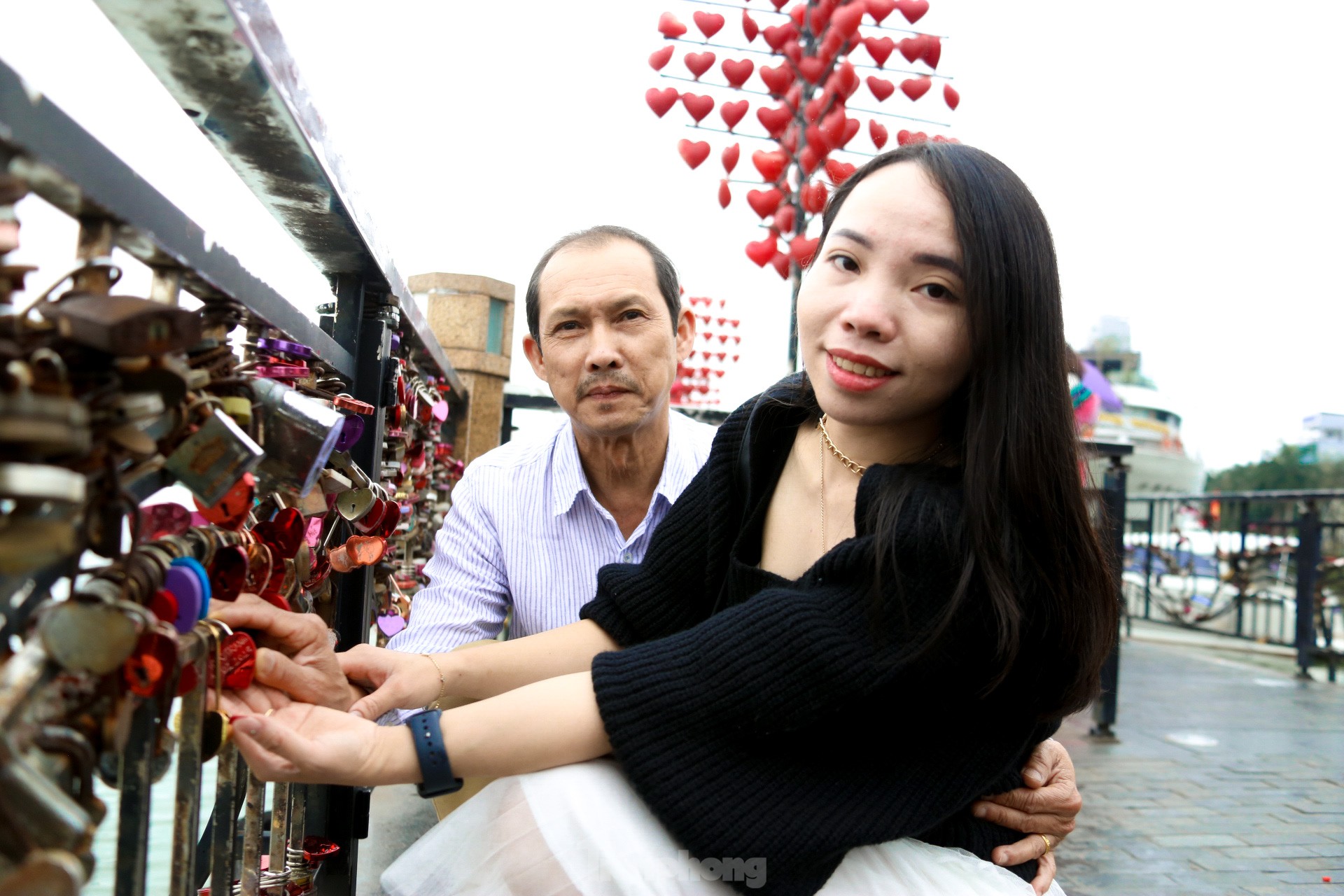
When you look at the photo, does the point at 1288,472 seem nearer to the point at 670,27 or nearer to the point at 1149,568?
the point at 1149,568

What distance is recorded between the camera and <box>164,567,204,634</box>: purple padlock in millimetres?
730

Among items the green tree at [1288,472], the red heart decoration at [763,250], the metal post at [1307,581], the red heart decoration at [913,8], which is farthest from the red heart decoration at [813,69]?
the green tree at [1288,472]

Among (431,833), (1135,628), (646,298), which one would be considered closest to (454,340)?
(646,298)

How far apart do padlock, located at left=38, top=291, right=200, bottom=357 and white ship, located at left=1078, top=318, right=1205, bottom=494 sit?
2557cm

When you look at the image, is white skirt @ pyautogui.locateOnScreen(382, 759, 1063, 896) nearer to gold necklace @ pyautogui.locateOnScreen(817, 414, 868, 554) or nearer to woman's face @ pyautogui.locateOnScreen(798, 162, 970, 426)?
gold necklace @ pyautogui.locateOnScreen(817, 414, 868, 554)

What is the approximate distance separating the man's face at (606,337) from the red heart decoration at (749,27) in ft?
11.7

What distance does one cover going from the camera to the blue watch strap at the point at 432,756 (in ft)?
3.86

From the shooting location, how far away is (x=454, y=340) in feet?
14.2

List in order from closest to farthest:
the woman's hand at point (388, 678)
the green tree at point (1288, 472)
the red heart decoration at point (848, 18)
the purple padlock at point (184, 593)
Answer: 1. the purple padlock at point (184, 593)
2. the woman's hand at point (388, 678)
3. the red heart decoration at point (848, 18)
4. the green tree at point (1288, 472)

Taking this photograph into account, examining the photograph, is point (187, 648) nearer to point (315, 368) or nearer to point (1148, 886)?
point (315, 368)

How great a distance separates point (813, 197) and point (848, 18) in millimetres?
900

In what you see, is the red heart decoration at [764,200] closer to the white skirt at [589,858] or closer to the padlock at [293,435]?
the white skirt at [589,858]

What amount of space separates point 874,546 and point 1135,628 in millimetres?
12471

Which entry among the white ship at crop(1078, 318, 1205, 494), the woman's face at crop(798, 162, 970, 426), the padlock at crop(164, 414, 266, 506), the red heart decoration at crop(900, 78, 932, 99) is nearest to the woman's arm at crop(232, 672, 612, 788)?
the padlock at crop(164, 414, 266, 506)
